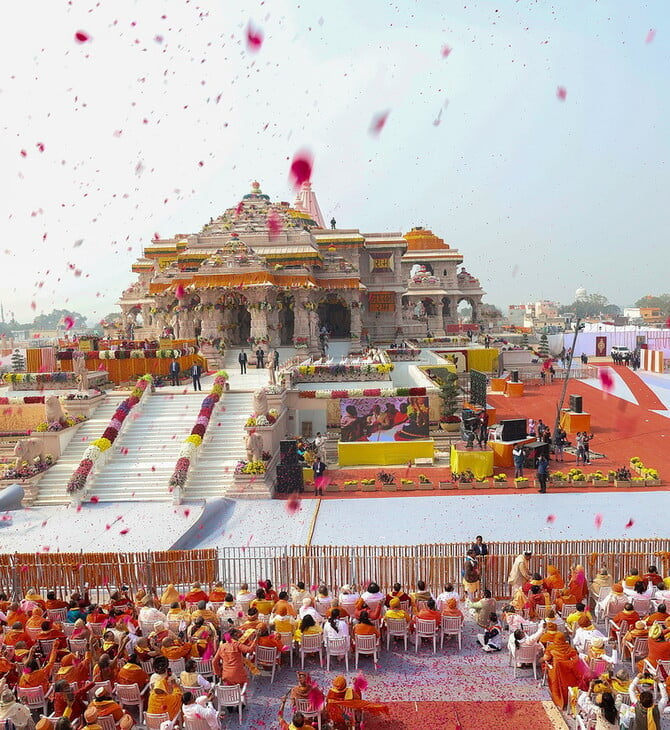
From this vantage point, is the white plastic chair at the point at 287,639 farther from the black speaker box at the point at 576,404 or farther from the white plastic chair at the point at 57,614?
the black speaker box at the point at 576,404

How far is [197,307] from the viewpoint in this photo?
32.4 m

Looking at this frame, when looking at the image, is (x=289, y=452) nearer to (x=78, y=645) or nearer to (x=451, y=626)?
(x=451, y=626)

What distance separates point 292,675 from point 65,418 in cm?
1384

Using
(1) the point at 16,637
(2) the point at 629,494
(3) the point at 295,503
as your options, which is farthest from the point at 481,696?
(2) the point at 629,494

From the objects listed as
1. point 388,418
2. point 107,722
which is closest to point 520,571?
point 107,722

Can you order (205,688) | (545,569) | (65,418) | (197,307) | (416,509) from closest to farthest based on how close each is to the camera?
(205,688) < (545,569) < (416,509) < (65,418) < (197,307)

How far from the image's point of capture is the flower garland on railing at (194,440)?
16281 millimetres

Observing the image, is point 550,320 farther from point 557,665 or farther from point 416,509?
point 557,665

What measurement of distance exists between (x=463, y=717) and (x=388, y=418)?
13939 millimetres

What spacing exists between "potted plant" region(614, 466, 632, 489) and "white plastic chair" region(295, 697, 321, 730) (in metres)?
12.6

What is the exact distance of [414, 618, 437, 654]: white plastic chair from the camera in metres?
8.99

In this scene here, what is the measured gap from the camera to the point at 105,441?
18062mm

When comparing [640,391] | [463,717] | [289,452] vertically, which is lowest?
[463,717]

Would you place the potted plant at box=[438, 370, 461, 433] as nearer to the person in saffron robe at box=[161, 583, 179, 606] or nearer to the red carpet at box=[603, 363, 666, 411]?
the red carpet at box=[603, 363, 666, 411]
